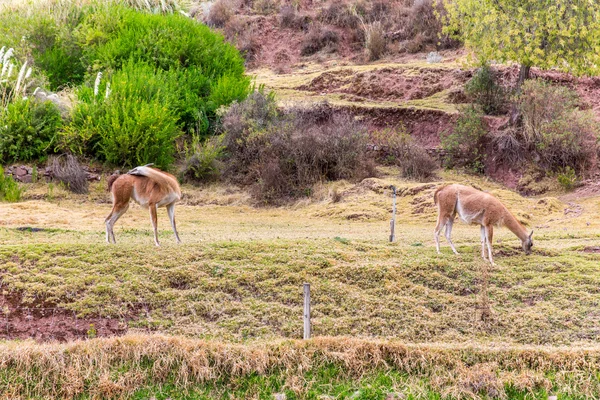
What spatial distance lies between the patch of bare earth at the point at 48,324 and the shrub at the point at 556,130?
15520 millimetres

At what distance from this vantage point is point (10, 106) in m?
20.1

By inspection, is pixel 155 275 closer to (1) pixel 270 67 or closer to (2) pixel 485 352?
(2) pixel 485 352

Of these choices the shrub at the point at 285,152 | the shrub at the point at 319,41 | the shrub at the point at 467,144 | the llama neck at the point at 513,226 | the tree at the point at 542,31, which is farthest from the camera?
the shrub at the point at 319,41

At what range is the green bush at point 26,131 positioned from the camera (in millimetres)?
20078

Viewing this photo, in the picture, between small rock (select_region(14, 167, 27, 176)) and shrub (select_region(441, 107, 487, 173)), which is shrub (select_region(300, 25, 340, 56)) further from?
small rock (select_region(14, 167, 27, 176))

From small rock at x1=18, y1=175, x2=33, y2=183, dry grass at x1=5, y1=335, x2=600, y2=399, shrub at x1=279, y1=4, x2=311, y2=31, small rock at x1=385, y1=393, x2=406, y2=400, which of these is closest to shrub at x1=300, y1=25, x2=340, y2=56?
shrub at x1=279, y1=4, x2=311, y2=31

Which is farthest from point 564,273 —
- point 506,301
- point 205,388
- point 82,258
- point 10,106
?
point 10,106

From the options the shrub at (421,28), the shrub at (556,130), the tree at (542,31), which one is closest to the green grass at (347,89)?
the shrub at (421,28)

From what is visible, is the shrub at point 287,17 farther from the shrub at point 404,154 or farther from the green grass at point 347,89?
the shrub at point 404,154

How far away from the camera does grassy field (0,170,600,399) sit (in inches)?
303

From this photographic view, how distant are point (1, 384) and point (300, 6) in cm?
3374

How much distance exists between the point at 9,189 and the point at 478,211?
42.6ft

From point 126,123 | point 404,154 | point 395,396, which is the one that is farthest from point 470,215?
point 126,123

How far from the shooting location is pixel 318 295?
9.72 meters
